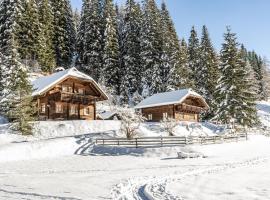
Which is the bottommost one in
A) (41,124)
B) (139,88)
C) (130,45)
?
(41,124)

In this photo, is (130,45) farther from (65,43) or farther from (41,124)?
(41,124)

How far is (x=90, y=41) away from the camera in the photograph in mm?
73000

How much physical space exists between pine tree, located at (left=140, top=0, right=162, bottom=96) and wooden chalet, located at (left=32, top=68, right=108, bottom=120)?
16.2 m

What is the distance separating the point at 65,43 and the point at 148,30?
15.8 m

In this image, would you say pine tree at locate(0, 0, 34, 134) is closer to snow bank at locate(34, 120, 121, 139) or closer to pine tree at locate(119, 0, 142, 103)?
snow bank at locate(34, 120, 121, 139)

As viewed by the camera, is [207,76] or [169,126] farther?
[207,76]

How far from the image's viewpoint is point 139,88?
71562 mm

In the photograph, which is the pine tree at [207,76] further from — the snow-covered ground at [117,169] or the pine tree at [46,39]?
the pine tree at [46,39]

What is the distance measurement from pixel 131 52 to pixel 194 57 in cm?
1240

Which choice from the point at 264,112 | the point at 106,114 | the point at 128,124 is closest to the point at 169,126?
the point at 128,124

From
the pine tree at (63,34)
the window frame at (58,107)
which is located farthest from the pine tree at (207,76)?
the window frame at (58,107)

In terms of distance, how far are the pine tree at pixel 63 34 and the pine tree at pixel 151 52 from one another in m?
14.3

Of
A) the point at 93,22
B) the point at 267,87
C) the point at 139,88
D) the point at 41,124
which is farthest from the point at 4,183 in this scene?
the point at 267,87

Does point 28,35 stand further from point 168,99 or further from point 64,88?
point 168,99
